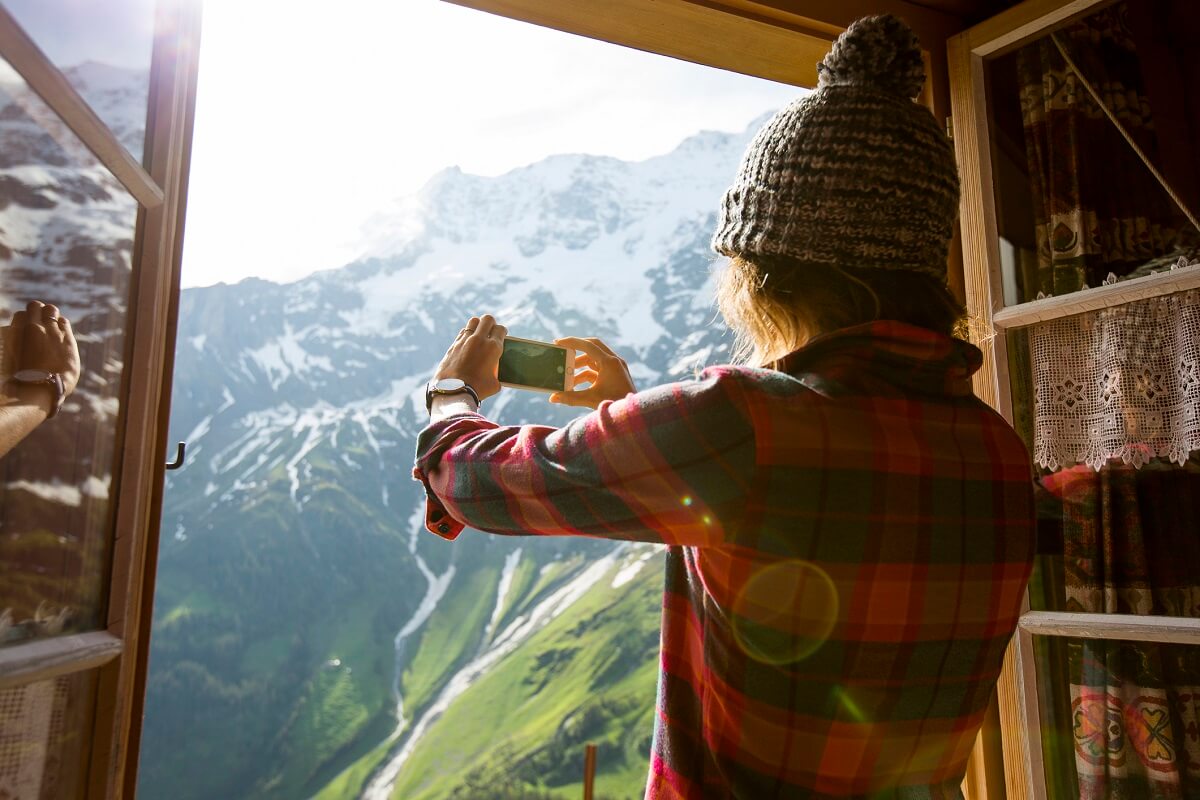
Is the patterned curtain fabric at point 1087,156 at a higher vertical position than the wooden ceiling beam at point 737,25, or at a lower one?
lower

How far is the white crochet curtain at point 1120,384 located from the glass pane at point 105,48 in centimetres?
118

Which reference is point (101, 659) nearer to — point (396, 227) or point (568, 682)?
point (568, 682)

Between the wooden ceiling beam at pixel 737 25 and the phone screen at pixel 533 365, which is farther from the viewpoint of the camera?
the wooden ceiling beam at pixel 737 25

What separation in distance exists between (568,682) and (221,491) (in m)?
4.96

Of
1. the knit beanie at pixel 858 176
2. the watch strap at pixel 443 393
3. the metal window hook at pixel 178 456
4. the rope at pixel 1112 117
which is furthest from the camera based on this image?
the rope at pixel 1112 117

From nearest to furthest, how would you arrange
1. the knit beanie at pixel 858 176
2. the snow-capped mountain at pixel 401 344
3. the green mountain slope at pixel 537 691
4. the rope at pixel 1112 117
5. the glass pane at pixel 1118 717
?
the knit beanie at pixel 858 176
the glass pane at pixel 1118 717
the rope at pixel 1112 117
the green mountain slope at pixel 537 691
the snow-capped mountain at pixel 401 344

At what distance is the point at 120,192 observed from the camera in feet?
2.28

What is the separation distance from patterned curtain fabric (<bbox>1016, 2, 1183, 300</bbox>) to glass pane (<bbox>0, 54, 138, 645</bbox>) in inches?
47.3

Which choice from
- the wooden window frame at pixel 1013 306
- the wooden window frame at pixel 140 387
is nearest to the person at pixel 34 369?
the wooden window frame at pixel 140 387

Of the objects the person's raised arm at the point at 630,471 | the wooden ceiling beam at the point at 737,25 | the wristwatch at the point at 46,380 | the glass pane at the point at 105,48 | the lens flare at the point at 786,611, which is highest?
the wooden ceiling beam at the point at 737,25

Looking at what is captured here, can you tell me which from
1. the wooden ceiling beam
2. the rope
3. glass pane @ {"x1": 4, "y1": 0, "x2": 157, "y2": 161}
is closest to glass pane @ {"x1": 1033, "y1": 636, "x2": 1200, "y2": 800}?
the rope

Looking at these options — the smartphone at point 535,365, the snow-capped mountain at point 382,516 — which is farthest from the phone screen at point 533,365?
the snow-capped mountain at point 382,516

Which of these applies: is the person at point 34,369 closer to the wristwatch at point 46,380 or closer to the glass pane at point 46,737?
the wristwatch at point 46,380

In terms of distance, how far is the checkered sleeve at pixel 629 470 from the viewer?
20.5 inches
